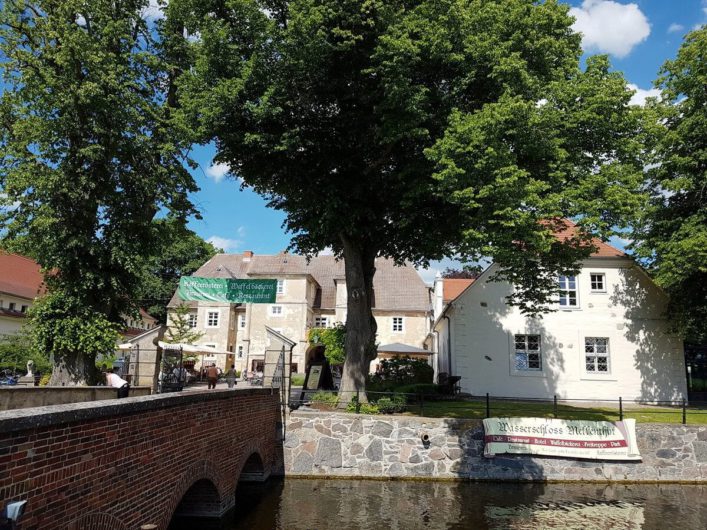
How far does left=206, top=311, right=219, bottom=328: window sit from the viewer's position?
43.4 meters

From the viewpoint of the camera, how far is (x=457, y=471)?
50.0 ft

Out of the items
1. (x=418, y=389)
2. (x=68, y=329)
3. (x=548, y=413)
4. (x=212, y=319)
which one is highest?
(x=212, y=319)

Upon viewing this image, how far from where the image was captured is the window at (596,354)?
24094 millimetres

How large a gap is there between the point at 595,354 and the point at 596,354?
43 millimetres

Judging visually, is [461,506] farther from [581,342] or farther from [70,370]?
[581,342]

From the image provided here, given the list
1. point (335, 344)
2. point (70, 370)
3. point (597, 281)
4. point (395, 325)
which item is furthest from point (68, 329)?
point (395, 325)

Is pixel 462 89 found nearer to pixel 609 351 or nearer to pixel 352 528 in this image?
pixel 352 528

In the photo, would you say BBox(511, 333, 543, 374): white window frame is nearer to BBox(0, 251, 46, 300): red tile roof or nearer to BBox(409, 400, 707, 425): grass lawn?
BBox(409, 400, 707, 425): grass lawn

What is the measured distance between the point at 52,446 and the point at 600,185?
12.7 meters

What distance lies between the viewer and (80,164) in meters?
15.9

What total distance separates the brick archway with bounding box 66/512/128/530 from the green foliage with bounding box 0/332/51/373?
2564 centimetres

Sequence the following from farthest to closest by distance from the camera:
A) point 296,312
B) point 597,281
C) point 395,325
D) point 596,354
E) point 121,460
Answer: point 296,312, point 395,325, point 597,281, point 596,354, point 121,460

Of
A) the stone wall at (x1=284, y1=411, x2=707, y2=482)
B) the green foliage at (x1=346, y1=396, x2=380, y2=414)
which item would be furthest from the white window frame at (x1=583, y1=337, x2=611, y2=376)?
the green foliage at (x1=346, y1=396, x2=380, y2=414)

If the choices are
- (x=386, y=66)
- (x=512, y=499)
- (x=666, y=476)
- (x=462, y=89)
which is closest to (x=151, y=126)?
(x=386, y=66)
